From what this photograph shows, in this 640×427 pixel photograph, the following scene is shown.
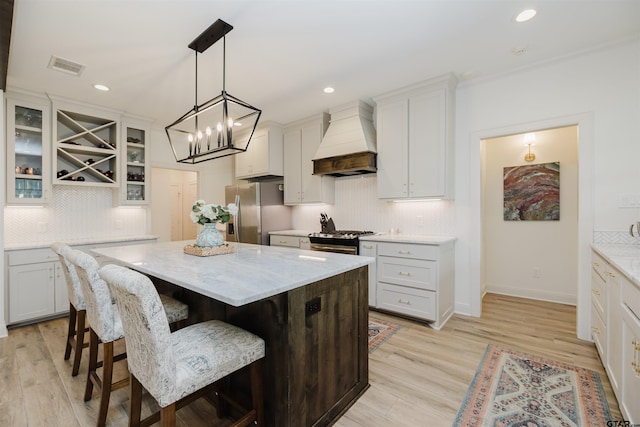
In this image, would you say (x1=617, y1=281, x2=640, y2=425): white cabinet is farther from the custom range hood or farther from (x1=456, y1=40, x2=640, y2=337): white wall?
the custom range hood

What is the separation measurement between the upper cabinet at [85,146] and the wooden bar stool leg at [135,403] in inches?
138

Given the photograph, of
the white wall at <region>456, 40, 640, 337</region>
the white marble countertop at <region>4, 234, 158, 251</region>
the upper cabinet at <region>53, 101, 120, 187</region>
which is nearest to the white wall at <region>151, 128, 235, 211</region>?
the upper cabinet at <region>53, 101, 120, 187</region>

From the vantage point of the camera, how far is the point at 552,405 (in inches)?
73.3

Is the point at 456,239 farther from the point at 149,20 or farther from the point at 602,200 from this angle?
the point at 149,20

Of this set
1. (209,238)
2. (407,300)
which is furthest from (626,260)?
(209,238)

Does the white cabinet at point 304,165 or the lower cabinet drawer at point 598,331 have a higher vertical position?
the white cabinet at point 304,165

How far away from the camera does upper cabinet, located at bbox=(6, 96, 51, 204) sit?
3.38m

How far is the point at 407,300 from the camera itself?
3.28m

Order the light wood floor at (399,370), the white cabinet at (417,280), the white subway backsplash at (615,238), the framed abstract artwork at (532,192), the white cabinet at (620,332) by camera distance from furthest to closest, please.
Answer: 1. the framed abstract artwork at (532,192)
2. the white cabinet at (417,280)
3. the white subway backsplash at (615,238)
4. the light wood floor at (399,370)
5. the white cabinet at (620,332)

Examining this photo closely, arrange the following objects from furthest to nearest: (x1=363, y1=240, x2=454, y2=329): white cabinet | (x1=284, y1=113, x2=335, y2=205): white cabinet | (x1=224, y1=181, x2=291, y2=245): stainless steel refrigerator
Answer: (x1=224, y1=181, x2=291, y2=245): stainless steel refrigerator → (x1=284, y1=113, x2=335, y2=205): white cabinet → (x1=363, y1=240, x2=454, y2=329): white cabinet

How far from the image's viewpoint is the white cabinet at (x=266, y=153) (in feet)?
15.9

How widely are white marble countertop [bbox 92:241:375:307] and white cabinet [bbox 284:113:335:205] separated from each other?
2130 mm

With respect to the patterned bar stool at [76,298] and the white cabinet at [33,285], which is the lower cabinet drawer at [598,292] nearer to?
the patterned bar stool at [76,298]

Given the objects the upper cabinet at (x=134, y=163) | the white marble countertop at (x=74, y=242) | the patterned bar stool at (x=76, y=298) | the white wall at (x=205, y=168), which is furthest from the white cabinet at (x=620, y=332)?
the white wall at (x=205, y=168)
